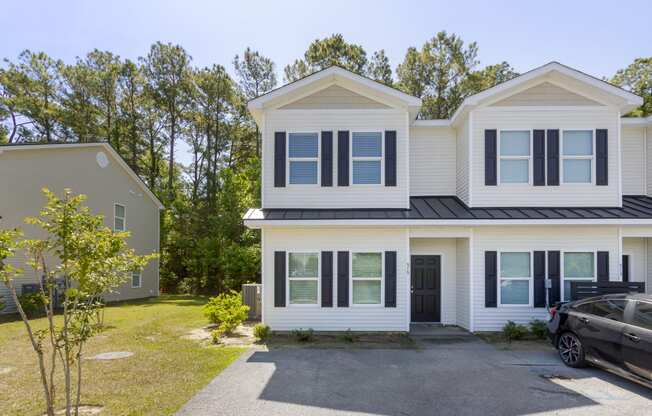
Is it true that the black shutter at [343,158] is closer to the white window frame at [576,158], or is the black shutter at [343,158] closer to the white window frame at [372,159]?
the white window frame at [372,159]

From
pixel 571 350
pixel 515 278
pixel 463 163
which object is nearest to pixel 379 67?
pixel 463 163

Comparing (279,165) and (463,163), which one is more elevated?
(463,163)

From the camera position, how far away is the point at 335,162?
11.6m

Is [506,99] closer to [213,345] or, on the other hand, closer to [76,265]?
[213,345]

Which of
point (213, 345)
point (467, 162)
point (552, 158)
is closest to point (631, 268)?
point (552, 158)

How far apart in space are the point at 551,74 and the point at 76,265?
12508 millimetres

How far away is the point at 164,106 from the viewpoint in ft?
96.4

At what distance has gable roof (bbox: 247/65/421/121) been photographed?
11453mm

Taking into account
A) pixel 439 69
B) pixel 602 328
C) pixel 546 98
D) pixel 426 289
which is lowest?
pixel 426 289

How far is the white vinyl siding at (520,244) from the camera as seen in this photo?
1096 cm

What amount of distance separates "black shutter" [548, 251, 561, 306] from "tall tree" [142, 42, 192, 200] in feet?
82.1

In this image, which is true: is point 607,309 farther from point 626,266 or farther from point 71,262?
point 71,262

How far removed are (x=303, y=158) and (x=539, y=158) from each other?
6818mm

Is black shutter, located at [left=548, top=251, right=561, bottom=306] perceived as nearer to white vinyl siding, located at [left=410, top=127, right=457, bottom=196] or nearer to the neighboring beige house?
white vinyl siding, located at [left=410, top=127, right=457, bottom=196]
